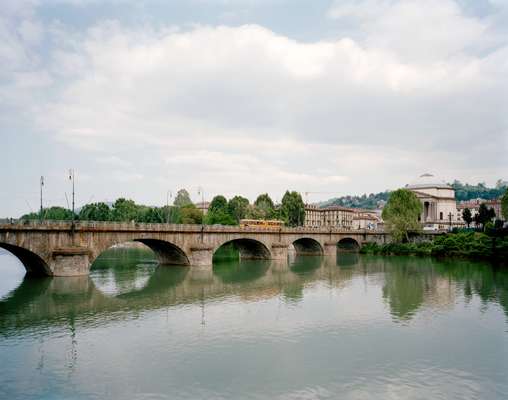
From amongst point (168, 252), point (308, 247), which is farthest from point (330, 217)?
point (168, 252)

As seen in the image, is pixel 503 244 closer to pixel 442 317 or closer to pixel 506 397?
pixel 442 317

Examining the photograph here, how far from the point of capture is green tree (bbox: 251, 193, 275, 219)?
123m

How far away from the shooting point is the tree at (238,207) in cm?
12369

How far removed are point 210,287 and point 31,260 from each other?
18622 mm

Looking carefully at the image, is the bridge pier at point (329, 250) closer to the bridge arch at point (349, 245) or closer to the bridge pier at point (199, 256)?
the bridge arch at point (349, 245)

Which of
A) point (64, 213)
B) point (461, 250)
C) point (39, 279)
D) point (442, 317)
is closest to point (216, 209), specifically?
point (64, 213)

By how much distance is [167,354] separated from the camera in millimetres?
23125

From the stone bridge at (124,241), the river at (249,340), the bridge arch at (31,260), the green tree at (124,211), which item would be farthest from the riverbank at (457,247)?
the green tree at (124,211)

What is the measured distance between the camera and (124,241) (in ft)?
171

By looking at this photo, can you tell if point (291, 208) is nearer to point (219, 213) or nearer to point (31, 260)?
point (219, 213)

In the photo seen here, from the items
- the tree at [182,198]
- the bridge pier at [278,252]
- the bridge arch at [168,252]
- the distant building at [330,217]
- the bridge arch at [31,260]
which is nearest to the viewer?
the bridge arch at [31,260]

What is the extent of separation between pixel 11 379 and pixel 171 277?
33.4 metres

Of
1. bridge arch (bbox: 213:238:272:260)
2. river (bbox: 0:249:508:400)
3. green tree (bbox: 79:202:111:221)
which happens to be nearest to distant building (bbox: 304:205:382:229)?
green tree (bbox: 79:202:111:221)

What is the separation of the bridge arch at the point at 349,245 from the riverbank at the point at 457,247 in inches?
133
